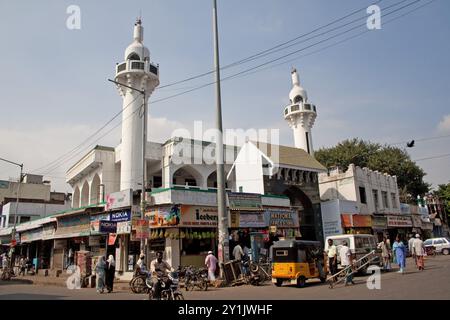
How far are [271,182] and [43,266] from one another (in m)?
23.3

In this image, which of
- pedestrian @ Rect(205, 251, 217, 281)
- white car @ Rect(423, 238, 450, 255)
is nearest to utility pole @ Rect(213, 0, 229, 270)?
pedestrian @ Rect(205, 251, 217, 281)

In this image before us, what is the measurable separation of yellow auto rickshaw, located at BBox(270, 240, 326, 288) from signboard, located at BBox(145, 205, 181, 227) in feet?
21.8

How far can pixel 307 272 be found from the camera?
14.6 m

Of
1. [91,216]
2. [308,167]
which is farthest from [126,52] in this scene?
[308,167]

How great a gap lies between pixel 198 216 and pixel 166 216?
196 centimetres

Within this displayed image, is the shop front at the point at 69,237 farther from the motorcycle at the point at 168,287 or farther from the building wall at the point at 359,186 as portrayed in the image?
the building wall at the point at 359,186

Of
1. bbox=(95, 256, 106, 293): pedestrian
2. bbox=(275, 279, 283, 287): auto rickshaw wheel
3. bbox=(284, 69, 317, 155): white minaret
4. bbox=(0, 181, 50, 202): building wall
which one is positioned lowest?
bbox=(275, 279, 283, 287): auto rickshaw wheel

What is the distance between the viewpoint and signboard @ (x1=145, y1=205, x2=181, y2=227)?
1972 centimetres

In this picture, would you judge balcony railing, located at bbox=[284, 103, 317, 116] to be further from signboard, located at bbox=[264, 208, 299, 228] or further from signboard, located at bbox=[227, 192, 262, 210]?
signboard, located at bbox=[227, 192, 262, 210]

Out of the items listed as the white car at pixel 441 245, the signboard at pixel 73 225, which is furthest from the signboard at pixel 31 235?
the white car at pixel 441 245

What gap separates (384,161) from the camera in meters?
46.8

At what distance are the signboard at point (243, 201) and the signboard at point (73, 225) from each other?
411 inches

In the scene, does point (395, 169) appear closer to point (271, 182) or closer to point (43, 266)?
point (271, 182)

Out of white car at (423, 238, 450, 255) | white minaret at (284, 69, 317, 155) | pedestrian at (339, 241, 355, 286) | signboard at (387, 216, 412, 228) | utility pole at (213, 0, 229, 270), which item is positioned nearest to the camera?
pedestrian at (339, 241, 355, 286)
